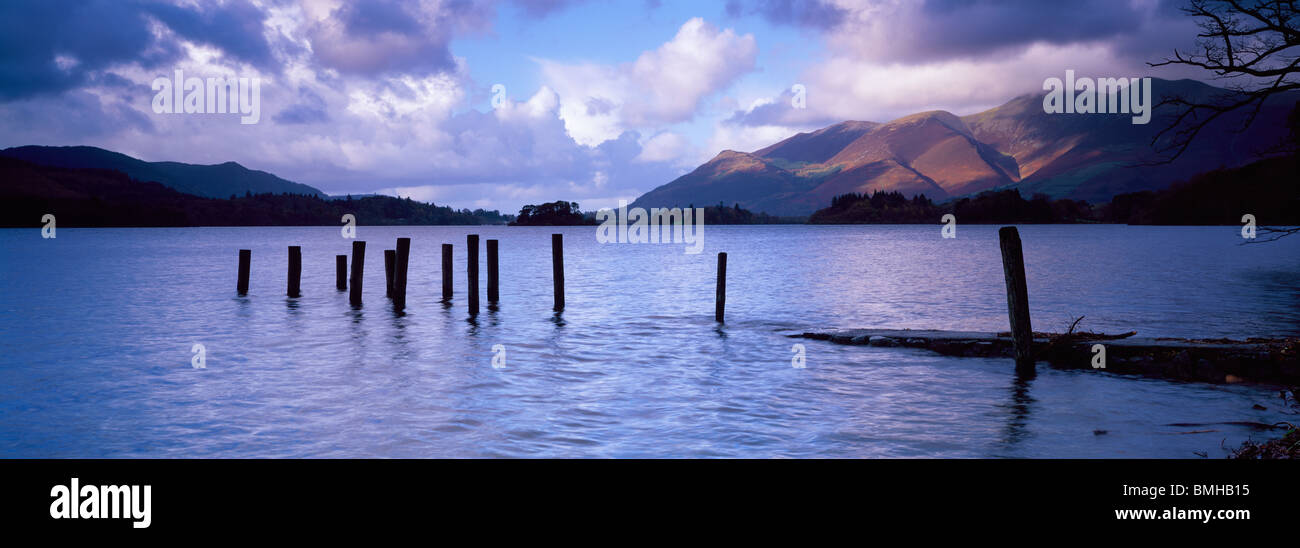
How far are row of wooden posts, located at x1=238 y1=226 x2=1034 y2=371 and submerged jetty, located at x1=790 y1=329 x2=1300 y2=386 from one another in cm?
54

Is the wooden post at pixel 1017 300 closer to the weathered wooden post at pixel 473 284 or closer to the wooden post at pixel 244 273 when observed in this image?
the weathered wooden post at pixel 473 284

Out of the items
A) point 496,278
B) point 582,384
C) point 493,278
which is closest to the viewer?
point 582,384

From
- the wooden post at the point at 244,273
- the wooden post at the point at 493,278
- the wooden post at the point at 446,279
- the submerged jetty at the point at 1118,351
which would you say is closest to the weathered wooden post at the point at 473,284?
the wooden post at the point at 493,278

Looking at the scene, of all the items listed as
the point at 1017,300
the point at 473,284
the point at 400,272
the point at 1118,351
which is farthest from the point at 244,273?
the point at 1118,351

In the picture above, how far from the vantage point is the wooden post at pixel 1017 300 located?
16766mm

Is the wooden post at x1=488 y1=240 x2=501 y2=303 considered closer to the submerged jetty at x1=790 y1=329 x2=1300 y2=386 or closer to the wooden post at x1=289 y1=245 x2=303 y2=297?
the wooden post at x1=289 y1=245 x2=303 y2=297

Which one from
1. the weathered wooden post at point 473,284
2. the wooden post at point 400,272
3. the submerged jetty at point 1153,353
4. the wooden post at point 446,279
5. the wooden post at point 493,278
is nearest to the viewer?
the submerged jetty at point 1153,353

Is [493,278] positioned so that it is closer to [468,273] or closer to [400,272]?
[468,273]

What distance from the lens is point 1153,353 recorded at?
55.6 feet

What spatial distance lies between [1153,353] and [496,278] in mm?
Result: 22838

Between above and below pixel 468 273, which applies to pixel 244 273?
below

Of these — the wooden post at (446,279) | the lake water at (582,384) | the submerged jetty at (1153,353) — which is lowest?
the lake water at (582,384)

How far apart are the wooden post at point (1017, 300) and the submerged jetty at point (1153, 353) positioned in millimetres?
279
